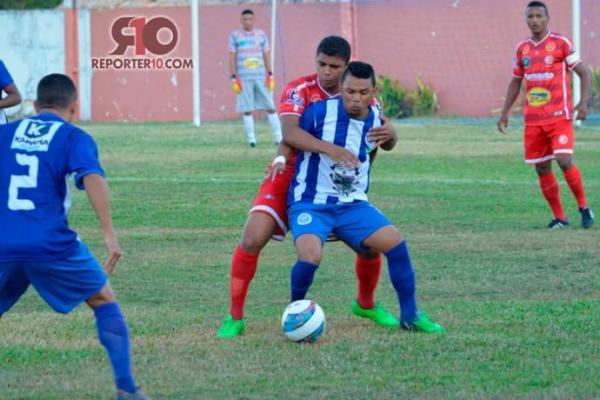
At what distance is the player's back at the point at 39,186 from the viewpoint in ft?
18.2

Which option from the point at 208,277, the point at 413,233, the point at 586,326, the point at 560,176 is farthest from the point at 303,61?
the point at 586,326

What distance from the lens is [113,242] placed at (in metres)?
5.66

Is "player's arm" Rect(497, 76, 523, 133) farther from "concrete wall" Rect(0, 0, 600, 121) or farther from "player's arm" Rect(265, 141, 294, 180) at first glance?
"concrete wall" Rect(0, 0, 600, 121)

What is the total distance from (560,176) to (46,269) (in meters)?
11.4

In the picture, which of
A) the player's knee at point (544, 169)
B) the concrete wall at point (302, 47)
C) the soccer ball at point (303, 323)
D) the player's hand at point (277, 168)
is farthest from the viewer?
the concrete wall at point (302, 47)

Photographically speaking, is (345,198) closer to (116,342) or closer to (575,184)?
(116,342)

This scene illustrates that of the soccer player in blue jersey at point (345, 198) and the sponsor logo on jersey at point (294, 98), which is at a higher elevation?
the sponsor logo on jersey at point (294, 98)

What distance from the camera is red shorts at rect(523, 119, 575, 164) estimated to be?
1195cm

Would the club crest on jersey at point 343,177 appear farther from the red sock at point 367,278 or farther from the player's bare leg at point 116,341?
the player's bare leg at point 116,341

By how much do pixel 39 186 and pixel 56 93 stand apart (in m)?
0.47

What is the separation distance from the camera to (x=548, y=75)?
40.0 ft

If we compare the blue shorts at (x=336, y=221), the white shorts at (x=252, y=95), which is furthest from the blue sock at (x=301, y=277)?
the white shorts at (x=252, y=95)

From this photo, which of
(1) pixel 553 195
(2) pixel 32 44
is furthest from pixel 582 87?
(2) pixel 32 44

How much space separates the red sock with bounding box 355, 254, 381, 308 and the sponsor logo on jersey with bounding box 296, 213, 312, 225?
1.67 ft
